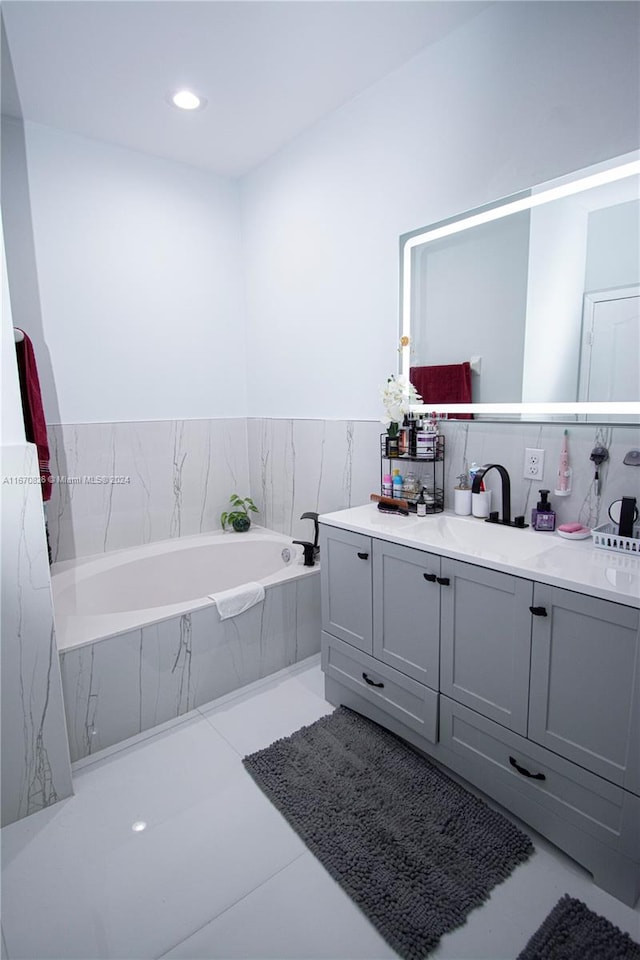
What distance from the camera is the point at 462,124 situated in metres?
1.90

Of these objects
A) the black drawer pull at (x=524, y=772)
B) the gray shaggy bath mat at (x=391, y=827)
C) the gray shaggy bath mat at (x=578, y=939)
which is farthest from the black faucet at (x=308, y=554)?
the gray shaggy bath mat at (x=578, y=939)


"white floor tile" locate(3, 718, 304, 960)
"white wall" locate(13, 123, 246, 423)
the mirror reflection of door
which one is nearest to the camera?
"white floor tile" locate(3, 718, 304, 960)

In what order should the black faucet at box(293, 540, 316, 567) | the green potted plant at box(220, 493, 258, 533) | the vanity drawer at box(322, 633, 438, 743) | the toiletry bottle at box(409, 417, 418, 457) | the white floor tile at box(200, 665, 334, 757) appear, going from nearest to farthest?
the vanity drawer at box(322, 633, 438, 743)
the white floor tile at box(200, 665, 334, 757)
the toiletry bottle at box(409, 417, 418, 457)
the black faucet at box(293, 540, 316, 567)
the green potted plant at box(220, 493, 258, 533)

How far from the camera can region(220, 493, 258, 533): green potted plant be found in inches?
125

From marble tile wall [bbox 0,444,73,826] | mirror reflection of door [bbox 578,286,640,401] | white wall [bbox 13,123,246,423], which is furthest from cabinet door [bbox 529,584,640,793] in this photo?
white wall [bbox 13,123,246,423]

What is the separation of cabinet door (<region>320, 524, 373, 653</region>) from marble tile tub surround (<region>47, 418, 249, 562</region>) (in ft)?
4.45

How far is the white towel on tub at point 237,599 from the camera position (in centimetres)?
218

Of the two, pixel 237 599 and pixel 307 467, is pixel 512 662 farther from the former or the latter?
pixel 307 467

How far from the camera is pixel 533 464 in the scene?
179 cm

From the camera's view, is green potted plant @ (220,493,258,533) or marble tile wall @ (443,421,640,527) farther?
green potted plant @ (220,493,258,533)

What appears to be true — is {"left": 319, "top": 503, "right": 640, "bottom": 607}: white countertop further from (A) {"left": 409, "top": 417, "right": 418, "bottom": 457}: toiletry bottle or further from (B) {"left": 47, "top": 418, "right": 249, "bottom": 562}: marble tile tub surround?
(B) {"left": 47, "top": 418, "right": 249, "bottom": 562}: marble tile tub surround

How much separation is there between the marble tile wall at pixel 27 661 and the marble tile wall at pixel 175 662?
0.15 m

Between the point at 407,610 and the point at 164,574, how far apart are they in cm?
166

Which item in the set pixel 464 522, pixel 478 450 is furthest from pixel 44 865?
pixel 478 450
